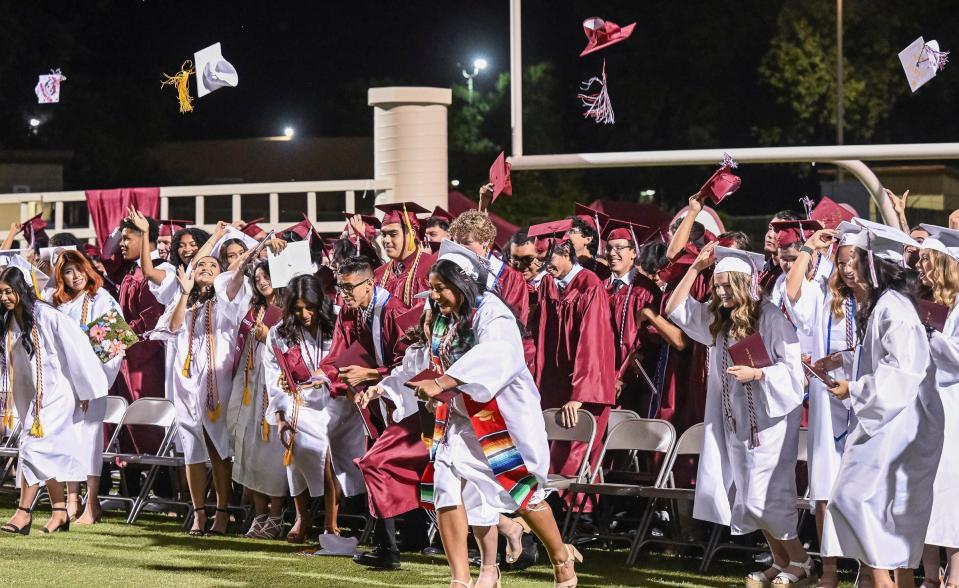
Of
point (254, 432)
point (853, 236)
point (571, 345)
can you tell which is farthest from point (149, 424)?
point (853, 236)

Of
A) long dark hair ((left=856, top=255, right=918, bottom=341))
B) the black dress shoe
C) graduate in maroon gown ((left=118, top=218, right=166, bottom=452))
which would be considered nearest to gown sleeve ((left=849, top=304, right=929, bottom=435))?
long dark hair ((left=856, top=255, right=918, bottom=341))

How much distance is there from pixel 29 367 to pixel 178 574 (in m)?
2.34

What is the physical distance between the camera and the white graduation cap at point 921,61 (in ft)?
33.7

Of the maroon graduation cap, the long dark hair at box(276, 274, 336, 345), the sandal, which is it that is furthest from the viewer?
the maroon graduation cap

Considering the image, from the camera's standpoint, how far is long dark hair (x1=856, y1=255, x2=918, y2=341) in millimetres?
6723

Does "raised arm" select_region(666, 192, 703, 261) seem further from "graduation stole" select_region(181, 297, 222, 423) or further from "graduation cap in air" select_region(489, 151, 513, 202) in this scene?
"graduation stole" select_region(181, 297, 222, 423)

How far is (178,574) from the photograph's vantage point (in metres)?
8.20

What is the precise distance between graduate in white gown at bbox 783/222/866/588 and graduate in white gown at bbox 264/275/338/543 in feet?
9.65

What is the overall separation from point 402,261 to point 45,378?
2511 mm

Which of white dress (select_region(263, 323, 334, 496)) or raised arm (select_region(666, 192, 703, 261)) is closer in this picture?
raised arm (select_region(666, 192, 703, 261))

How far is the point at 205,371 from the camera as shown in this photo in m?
10.1

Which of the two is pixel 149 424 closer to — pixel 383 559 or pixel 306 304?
pixel 306 304

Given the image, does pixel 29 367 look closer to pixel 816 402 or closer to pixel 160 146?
pixel 816 402

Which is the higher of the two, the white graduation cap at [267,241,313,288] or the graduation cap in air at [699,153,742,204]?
the graduation cap in air at [699,153,742,204]
